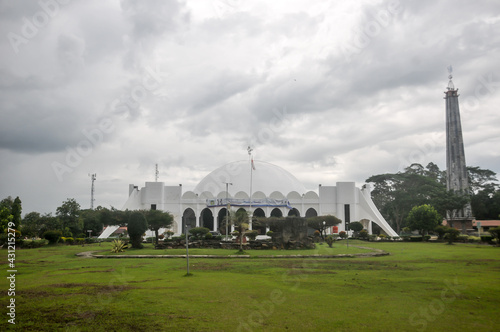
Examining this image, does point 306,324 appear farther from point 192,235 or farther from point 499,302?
point 192,235

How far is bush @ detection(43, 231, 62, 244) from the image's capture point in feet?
97.8

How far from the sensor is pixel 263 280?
11273 millimetres

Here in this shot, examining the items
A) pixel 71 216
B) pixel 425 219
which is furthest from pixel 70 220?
pixel 425 219

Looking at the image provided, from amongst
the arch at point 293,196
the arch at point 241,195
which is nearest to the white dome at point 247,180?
the arch at point 293,196

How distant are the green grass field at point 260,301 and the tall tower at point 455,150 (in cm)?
4802

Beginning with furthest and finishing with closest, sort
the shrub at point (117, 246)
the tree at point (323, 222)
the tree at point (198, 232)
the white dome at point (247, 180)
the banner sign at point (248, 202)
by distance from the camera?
1. the white dome at point (247, 180)
2. the banner sign at point (248, 202)
3. the tree at point (323, 222)
4. the tree at point (198, 232)
5. the shrub at point (117, 246)

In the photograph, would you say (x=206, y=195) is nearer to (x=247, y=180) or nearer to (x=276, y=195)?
(x=247, y=180)

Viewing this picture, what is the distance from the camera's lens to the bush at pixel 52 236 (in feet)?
97.8

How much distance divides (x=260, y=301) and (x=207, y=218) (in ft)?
145

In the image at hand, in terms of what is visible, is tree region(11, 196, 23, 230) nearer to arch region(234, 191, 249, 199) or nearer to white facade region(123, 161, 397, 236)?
white facade region(123, 161, 397, 236)

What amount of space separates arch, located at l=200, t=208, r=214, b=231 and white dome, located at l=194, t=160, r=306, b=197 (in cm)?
333

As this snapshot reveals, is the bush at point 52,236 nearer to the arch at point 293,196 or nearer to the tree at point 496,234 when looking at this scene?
the arch at point 293,196

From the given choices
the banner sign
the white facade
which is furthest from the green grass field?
the white facade

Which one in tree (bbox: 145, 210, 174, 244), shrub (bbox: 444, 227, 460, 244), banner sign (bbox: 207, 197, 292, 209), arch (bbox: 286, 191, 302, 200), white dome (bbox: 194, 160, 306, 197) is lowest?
shrub (bbox: 444, 227, 460, 244)
